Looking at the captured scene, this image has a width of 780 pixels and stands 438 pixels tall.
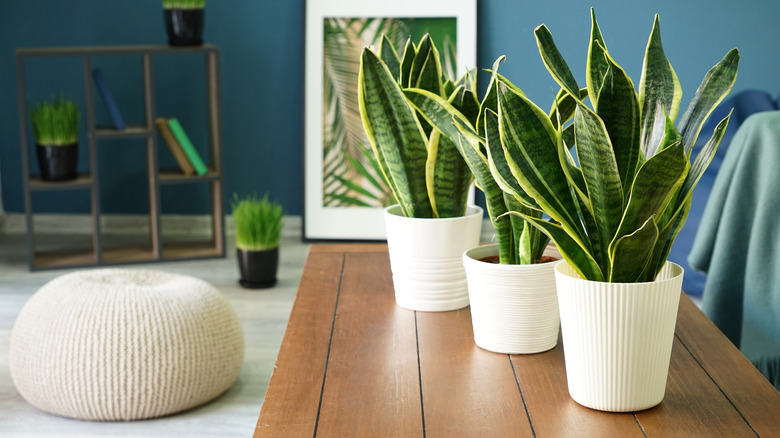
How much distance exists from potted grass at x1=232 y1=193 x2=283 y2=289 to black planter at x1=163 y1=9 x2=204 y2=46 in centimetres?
76

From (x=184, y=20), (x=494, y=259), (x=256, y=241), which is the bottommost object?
(x=256, y=241)

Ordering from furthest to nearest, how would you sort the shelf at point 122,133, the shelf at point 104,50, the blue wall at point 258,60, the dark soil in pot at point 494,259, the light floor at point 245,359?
the blue wall at point 258,60 → the shelf at point 122,133 → the shelf at point 104,50 → the light floor at point 245,359 → the dark soil in pot at point 494,259

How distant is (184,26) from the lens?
125 inches

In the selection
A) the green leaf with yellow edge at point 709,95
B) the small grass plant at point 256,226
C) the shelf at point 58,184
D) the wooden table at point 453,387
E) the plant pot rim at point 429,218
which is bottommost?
the small grass plant at point 256,226

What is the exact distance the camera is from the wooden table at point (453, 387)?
79 centimetres

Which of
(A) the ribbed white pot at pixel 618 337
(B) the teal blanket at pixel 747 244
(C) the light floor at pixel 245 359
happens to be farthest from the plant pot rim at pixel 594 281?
(C) the light floor at pixel 245 359

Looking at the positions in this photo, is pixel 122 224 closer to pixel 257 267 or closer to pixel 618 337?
pixel 257 267

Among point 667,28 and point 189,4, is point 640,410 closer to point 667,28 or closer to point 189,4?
point 189,4

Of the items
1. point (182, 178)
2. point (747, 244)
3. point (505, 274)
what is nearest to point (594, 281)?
point (505, 274)

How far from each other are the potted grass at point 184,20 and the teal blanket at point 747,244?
2.07 meters

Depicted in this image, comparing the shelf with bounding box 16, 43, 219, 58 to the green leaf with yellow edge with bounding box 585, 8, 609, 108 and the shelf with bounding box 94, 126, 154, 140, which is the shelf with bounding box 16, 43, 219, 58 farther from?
the green leaf with yellow edge with bounding box 585, 8, 609, 108

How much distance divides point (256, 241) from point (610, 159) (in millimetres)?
2233

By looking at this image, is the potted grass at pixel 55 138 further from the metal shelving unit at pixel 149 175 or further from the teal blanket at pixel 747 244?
the teal blanket at pixel 747 244

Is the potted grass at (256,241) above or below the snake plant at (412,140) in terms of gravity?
below
